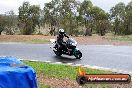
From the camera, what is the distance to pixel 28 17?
117 feet

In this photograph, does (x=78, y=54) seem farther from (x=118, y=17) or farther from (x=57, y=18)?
(x=118, y=17)

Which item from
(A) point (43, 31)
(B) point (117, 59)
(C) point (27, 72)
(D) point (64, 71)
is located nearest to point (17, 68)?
(C) point (27, 72)

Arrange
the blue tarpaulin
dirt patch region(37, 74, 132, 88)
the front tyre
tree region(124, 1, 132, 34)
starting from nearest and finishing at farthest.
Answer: the blue tarpaulin
dirt patch region(37, 74, 132, 88)
the front tyre
tree region(124, 1, 132, 34)

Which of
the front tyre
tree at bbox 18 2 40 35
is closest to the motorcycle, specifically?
the front tyre

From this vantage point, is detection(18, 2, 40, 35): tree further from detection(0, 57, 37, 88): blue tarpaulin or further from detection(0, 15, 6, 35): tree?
detection(0, 57, 37, 88): blue tarpaulin

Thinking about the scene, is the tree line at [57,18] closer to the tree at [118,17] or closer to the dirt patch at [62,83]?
the tree at [118,17]

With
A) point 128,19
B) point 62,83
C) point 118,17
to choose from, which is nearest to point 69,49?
point 62,83

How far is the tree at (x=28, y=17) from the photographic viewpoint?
116 feet

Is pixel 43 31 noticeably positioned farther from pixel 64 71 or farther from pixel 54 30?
pixel 64 71

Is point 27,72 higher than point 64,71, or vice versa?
point 27,72

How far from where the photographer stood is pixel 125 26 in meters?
39.1

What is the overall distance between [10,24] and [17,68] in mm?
30805

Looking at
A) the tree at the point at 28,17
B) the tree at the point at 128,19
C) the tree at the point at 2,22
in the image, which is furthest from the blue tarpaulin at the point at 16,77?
the tree at the point at 128,19

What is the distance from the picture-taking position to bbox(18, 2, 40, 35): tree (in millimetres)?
35469
